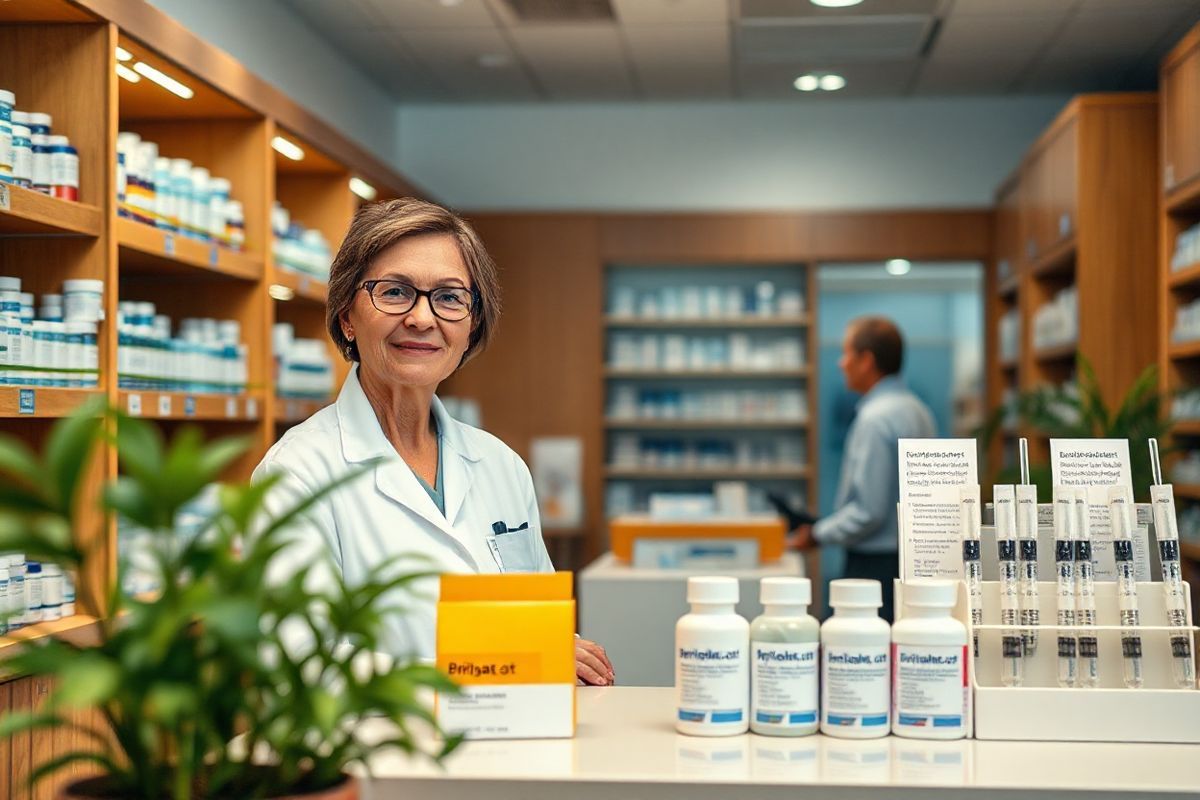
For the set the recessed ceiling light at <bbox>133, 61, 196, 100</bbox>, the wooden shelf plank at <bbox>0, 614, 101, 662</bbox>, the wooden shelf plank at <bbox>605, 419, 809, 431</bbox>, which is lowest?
the wooden shelf plank at <bbox>0, 614, 101, 662</bbox>

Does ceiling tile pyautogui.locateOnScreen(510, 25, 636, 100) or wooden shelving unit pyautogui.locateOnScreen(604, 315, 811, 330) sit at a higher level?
ceiling tile pyautogui.locateOnScreen(510, 25, 636, 100)

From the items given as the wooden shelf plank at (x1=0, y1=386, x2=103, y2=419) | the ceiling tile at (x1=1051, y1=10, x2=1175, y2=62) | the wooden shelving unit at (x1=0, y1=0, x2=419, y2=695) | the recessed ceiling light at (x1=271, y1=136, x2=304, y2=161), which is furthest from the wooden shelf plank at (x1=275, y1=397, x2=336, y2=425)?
the ceiling tile at (x1=1051, y1=10, x2=1175, y2=62)

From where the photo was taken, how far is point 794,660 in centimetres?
154

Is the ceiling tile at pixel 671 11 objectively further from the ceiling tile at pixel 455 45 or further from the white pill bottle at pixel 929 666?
the white pill bottle at pixel 929 666

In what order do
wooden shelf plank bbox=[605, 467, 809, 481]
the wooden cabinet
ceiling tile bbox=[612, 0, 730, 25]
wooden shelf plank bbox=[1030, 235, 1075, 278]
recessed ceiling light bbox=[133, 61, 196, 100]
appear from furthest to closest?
wooden shelf plank bbox=[605, 467, 809, 481]
wooden shelf plank bbox=[1030, 235, 1075, 278]
ceiling tile bbox=[612, 0, 730, 25]
the wooden cabinet
recessed ceiling light bbox=[133, 61, 196, 100]

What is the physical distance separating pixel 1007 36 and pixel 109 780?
5365 millimetres

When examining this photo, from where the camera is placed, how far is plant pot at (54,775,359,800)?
1054 millimetres

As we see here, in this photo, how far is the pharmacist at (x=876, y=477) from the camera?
4809mm

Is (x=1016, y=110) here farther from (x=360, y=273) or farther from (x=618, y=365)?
(x=360, y=273)

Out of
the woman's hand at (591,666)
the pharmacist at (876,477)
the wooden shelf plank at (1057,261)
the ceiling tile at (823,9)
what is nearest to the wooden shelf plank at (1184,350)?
the wooden shelf plank at (1057,261)

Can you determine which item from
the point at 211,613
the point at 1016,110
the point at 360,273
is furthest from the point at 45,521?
the point at 1016,110

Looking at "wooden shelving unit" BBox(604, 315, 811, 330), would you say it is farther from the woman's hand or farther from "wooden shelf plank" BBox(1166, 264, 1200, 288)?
the woman's hand

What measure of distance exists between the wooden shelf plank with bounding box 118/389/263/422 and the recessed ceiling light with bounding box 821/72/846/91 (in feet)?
11.4

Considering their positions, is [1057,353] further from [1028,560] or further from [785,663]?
[785,663]
